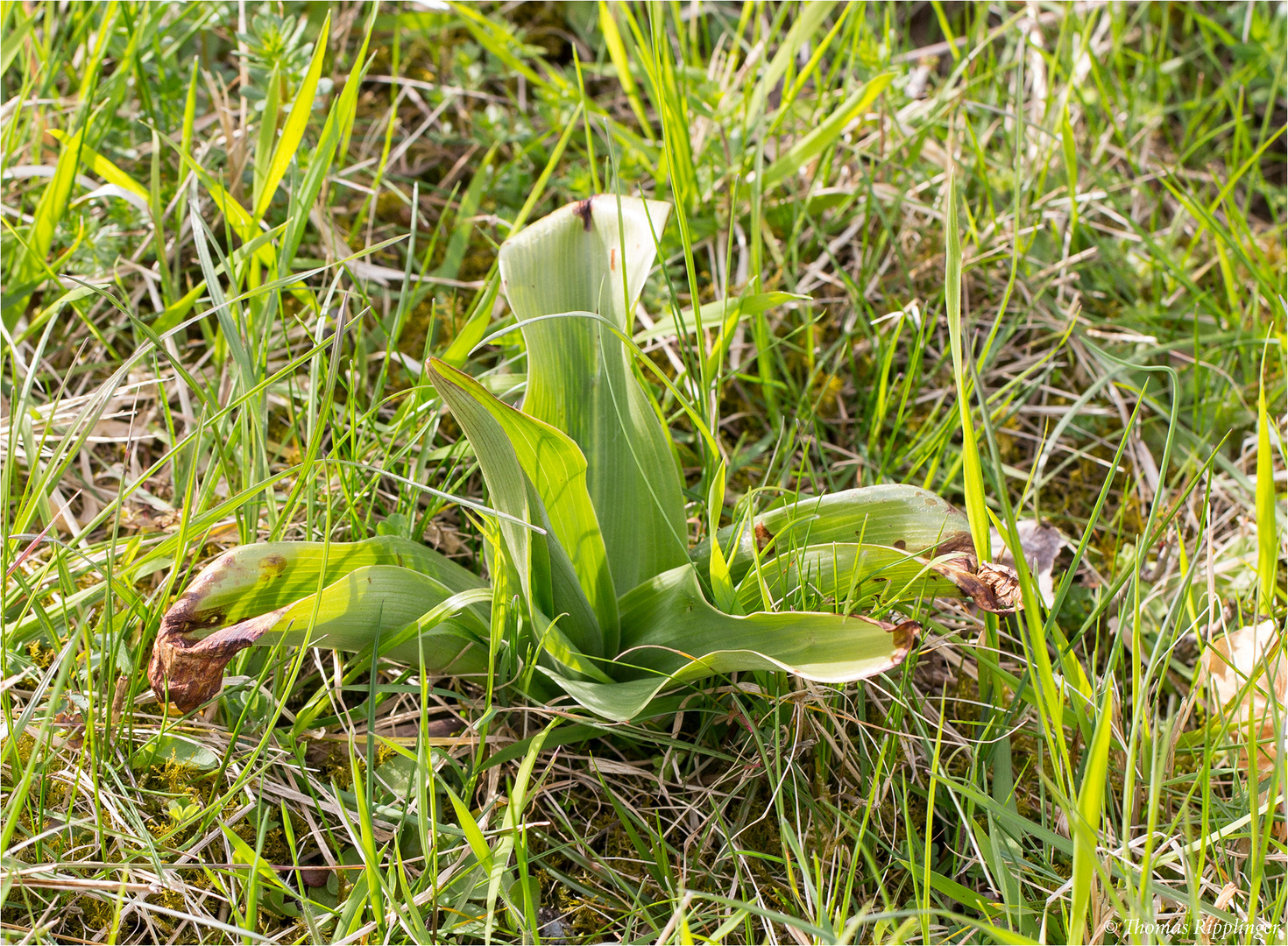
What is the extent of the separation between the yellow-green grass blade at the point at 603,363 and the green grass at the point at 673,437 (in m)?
0.10

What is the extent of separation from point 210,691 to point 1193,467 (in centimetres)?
168

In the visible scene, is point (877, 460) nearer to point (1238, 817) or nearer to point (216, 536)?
point (1238, 817)

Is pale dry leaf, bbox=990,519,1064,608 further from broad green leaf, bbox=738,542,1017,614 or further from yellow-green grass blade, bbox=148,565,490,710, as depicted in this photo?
yellow-green grass blade, bbox=148,565,490,710

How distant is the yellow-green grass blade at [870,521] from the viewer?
1.24 meters

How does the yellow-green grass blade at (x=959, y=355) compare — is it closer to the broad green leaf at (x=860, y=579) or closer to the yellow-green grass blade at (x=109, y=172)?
the broad green leaf at (x=860, y=579)

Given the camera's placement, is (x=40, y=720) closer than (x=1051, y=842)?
No

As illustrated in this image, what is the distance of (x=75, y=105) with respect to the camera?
6.02ft

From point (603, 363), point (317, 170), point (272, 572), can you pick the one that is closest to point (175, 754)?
point (272, 572)

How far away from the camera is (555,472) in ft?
3.85

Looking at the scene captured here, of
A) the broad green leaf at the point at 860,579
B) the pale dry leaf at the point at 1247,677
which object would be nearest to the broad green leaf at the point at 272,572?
the broad green leaf at the point at 860,579

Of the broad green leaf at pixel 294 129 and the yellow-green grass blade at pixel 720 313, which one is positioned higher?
the broad green leaf at pixel 294 129

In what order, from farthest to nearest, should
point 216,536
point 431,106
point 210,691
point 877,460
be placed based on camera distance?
point 431,106 < point 877,460 < point 216,536 < point 210,691

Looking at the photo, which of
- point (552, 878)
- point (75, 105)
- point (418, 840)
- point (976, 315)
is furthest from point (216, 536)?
point (976, 315)

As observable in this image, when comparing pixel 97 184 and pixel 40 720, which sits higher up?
pixel 97 184
